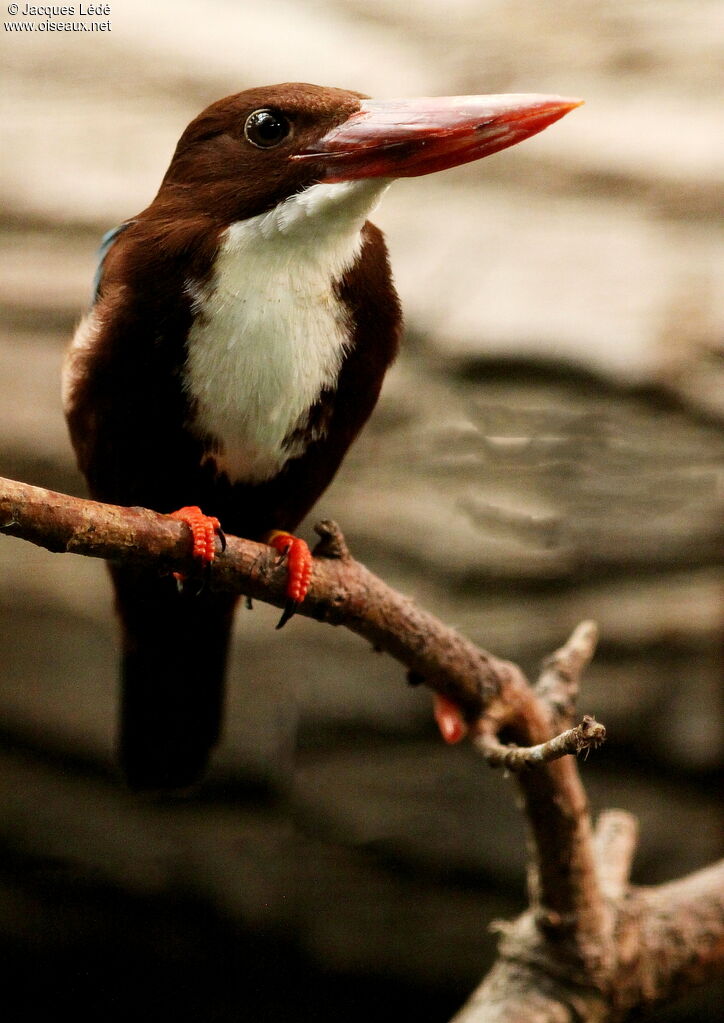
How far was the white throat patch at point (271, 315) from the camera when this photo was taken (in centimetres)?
116

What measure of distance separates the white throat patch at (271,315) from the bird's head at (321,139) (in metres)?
0.03

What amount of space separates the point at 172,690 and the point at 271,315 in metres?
0.67

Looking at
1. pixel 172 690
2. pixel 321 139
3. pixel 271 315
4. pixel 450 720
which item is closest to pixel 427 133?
pixel 321 139

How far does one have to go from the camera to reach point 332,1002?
1.98 metres

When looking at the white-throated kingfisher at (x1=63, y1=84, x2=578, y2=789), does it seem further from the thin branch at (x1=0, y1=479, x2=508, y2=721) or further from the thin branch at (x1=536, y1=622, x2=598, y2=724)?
the thin branch at (x1=536, y1=622, x2=598, y2=724)

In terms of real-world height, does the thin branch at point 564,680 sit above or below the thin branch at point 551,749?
above

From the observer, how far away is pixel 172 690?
157 cm

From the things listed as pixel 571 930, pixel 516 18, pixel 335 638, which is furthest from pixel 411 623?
pixel 516 18

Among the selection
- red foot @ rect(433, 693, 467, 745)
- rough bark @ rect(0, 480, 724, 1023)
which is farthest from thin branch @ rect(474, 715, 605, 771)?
red foot @ rect(433, 693, 467, 745)

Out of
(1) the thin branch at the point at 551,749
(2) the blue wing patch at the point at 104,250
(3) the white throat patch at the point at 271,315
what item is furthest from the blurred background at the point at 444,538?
(1) the thin branch at the point at 551,749

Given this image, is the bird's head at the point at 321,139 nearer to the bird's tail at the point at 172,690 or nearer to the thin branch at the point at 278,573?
the thin branch at the point at 278,573

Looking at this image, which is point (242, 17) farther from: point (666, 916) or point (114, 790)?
point (666, 916)

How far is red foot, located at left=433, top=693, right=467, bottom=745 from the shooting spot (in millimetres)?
1425

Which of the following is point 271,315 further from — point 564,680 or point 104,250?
point 564,680
